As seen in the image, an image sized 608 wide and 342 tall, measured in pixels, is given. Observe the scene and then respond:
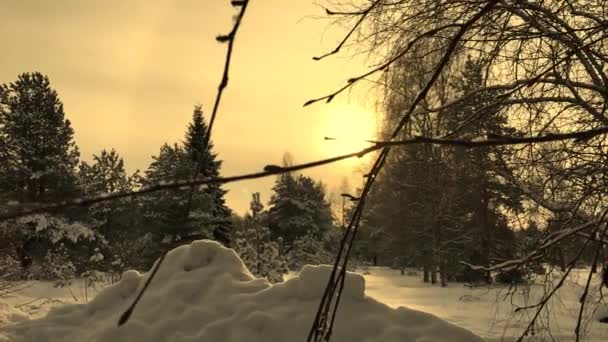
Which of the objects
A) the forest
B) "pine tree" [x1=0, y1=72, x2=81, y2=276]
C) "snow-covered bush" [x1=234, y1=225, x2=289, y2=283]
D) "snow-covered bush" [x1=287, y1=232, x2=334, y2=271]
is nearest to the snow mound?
the forest

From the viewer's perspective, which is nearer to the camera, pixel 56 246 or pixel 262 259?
pixel 262 259

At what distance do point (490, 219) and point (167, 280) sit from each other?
1928 cm

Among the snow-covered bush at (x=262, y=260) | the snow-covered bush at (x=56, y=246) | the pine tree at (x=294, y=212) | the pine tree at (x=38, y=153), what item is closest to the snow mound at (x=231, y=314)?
the snow-covered bush at (x=262, y=260)

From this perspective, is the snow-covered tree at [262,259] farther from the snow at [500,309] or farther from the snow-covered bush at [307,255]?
the snow-covered bush at [307,255]

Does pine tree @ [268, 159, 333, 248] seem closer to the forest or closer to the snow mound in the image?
the forest

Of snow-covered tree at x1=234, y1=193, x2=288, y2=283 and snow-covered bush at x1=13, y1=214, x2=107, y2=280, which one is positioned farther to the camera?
snow-covered bush at x1=13, y1=214, x2=107, y2=280

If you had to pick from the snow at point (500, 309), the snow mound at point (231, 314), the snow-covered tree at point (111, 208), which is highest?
the snow-covered tree at point (111, 208)

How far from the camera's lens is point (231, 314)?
4180 mm

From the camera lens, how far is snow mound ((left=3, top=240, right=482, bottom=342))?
385 centimetres

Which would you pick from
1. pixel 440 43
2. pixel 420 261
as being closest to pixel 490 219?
pixel 420 261

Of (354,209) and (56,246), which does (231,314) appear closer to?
(354,209)

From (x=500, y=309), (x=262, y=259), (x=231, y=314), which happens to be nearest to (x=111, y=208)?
(x=262, y=259)

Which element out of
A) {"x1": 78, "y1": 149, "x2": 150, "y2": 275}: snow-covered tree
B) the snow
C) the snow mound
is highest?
{"x1": 78, "y1": 149, "x2": 150, "y2": 275}: snow-covered tree

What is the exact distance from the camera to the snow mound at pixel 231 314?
152 inches
